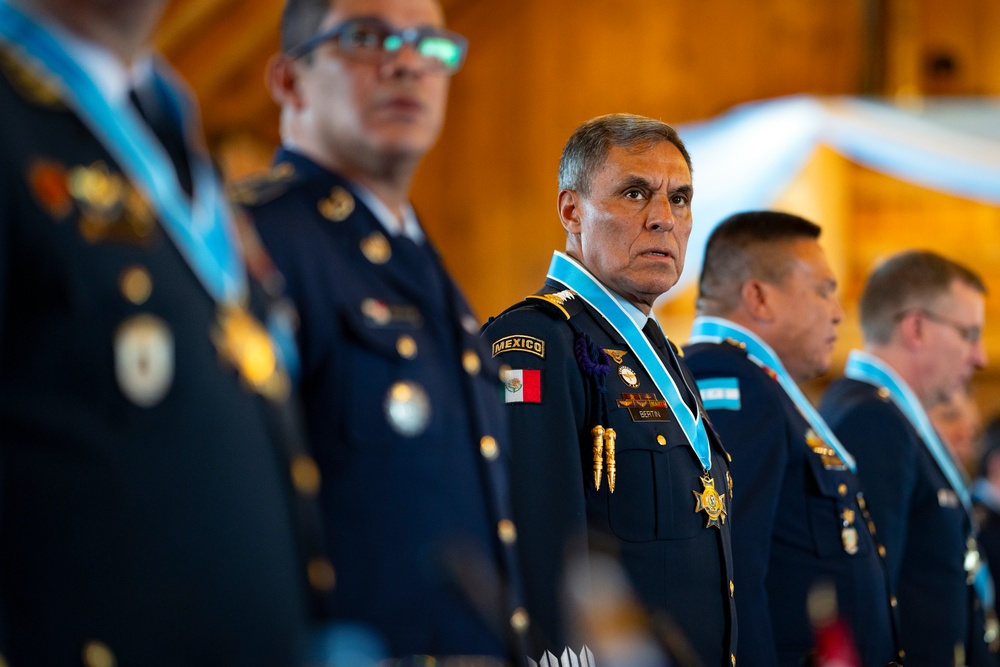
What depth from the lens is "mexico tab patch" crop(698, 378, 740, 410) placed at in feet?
9.21

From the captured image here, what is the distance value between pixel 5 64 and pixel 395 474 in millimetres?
556

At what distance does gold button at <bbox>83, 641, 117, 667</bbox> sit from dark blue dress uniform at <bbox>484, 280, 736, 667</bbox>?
3.77ft

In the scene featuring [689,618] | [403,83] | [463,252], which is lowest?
[689,618]

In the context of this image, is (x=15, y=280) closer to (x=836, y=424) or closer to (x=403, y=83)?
(x=403, y=83)

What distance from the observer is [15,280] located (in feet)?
3.29

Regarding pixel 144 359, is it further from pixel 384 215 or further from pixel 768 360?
pixel 768 360

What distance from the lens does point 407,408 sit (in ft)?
4.53

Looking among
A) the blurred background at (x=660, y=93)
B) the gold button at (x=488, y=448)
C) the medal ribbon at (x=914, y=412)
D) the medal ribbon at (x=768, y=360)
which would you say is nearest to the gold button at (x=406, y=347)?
the gold button at (x=488, y=448)

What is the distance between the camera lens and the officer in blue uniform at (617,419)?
2127 mm

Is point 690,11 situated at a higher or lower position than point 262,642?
higher

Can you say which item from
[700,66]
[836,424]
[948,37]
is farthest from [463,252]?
[836,424]

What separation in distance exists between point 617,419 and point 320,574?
1149mm

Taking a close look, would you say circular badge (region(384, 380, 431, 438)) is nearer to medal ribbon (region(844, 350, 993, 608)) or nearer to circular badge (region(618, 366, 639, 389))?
circular badge (region(618, 366, 639, 389))

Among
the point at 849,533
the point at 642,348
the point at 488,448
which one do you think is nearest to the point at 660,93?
the point at 849,533
